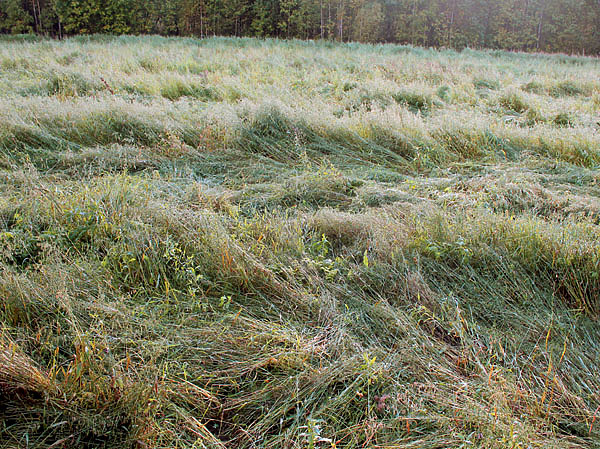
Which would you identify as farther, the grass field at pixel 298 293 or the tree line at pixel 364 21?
the tree line at pixel 364 21

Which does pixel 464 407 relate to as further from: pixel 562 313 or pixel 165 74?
pixel 165 74

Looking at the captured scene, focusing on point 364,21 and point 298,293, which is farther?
point 364,21

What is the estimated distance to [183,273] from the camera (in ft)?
8.24

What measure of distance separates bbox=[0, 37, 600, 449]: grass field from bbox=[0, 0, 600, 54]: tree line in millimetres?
24019

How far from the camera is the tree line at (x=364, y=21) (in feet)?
82.4

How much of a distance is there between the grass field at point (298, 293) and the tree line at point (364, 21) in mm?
24019

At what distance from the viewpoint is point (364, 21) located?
2638 cm

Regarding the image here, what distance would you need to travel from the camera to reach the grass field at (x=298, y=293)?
171 centimetres

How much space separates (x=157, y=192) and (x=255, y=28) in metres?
26.1

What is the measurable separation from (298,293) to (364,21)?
27.5 metres

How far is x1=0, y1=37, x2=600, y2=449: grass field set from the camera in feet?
5.63

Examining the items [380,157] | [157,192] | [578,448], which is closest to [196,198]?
[157,192]

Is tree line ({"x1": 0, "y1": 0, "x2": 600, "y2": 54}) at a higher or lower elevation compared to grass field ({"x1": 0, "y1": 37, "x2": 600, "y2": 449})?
higher

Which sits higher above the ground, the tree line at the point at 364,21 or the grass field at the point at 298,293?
the tree line at the point at 364,21
